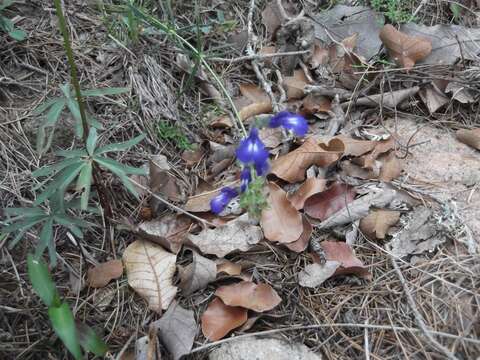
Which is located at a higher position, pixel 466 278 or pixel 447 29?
pixel 447 29

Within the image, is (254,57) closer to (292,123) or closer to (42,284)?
(292,123)

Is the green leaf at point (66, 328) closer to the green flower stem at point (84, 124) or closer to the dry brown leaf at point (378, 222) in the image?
the green flower stem at point (84, 124)

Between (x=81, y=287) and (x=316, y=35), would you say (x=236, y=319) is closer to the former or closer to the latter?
(x=81, y=287)

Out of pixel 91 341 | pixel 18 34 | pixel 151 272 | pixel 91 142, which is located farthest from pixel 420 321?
pixel 18 34

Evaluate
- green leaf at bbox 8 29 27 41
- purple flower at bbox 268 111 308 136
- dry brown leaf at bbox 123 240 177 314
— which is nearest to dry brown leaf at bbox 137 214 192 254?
dry brown leaf at bbox 123 240 177 314

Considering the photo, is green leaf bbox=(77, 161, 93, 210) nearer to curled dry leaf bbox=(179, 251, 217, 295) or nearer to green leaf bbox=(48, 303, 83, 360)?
green leaf bbox=(48, 303, 83, 360)

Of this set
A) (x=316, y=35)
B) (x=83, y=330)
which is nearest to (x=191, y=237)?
(x=83, y=330)
